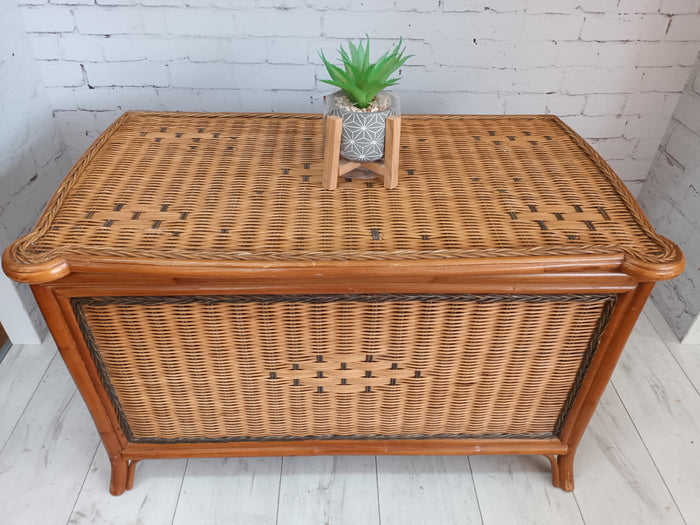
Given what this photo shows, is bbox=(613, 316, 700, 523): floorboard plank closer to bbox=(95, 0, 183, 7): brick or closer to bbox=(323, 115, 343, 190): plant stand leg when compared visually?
bbox=(323, 115, 343, 190): plant stand leg

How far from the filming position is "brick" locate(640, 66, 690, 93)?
1.55 m

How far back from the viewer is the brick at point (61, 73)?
1489 millimetres

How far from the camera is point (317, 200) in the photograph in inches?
40.6

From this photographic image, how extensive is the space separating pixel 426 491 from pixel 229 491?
454 mm

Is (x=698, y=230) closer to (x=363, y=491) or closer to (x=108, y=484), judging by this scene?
(x=363, y=491)

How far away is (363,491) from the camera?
123 cm

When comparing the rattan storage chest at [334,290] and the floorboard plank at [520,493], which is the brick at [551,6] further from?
the floorboard plank at [520,493]

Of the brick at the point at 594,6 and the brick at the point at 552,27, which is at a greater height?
the brick at the point at 594,6

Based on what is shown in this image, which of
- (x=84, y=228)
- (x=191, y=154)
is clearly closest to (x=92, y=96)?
(x=191, y=154)

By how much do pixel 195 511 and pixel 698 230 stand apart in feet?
5.02

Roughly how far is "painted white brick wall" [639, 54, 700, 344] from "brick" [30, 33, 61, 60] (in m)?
1.81

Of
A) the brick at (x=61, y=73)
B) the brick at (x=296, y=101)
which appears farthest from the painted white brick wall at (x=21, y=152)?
the brick at (x=296, y=101)

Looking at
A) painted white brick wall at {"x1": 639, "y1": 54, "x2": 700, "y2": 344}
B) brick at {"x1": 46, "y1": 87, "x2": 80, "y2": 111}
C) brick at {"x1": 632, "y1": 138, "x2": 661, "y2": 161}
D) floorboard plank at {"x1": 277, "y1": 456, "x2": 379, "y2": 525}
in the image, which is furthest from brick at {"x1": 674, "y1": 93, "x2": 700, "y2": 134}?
brick at {"x1": 46, "y1": 87, "x2": 80, "y2": 111}

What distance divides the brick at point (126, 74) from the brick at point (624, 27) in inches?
47.0
